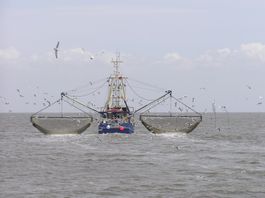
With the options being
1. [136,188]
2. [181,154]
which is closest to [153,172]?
[136,188]

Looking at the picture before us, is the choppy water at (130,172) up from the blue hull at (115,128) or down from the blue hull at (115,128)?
down

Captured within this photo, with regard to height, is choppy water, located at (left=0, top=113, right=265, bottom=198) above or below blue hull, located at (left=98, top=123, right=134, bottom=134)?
below

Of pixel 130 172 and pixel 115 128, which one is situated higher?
pixel 115 128

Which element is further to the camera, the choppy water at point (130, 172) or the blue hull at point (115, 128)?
the blue hull at point (115, 128)

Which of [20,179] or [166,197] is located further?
[20,179]

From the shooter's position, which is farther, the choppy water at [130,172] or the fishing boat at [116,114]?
the fishing boat at [116,114]

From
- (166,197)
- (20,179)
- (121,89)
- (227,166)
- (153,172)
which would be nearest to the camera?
(166,197)

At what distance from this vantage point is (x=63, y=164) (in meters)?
53.0

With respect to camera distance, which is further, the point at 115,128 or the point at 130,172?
the point at 115,128

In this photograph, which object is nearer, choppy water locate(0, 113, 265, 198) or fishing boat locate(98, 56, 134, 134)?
choppy water locate(0, 113, 265, 198)

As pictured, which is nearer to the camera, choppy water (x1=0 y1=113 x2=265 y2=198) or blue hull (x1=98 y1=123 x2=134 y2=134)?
choppy water (x1=0 y1=113 x2=265 y2=198)

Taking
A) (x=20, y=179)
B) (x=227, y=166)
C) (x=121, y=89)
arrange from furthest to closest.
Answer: (x=121, y=89) < (x=227, y=166) < (x=20, y=179)

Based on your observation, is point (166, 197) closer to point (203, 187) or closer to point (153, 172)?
point (203, 187)

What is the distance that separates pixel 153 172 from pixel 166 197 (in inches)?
418
